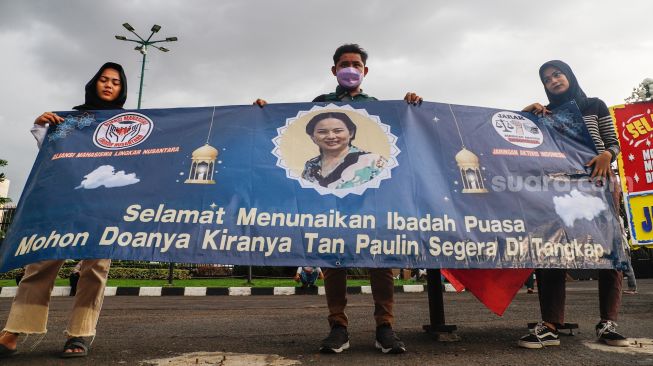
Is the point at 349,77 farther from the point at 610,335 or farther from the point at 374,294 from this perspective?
the point at 610,335

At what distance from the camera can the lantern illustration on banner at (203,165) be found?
267 centimetres

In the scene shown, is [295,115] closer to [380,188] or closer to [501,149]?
[380,188]

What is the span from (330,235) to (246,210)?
538mm

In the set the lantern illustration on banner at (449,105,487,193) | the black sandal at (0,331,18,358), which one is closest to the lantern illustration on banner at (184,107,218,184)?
the black sandal at (0,331,18,358)

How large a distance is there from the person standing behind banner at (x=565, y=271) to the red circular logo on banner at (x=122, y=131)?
277 cm

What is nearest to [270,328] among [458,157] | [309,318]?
[309,318]

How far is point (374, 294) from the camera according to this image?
2502 millimetres

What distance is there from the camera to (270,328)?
3.53 meters

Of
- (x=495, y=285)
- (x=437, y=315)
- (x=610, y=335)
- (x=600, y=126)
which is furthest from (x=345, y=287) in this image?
(x=600, y=126)

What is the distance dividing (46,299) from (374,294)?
6.23ft

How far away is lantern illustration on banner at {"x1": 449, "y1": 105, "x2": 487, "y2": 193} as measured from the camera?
8.81 feet

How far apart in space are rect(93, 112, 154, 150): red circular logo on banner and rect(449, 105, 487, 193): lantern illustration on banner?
217cm

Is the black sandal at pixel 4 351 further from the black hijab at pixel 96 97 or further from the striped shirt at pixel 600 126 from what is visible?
the striped shirt at pixel 600 126

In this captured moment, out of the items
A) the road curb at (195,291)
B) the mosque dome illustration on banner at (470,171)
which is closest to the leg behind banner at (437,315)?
the mosque dome illustration on banner at (470,171)
